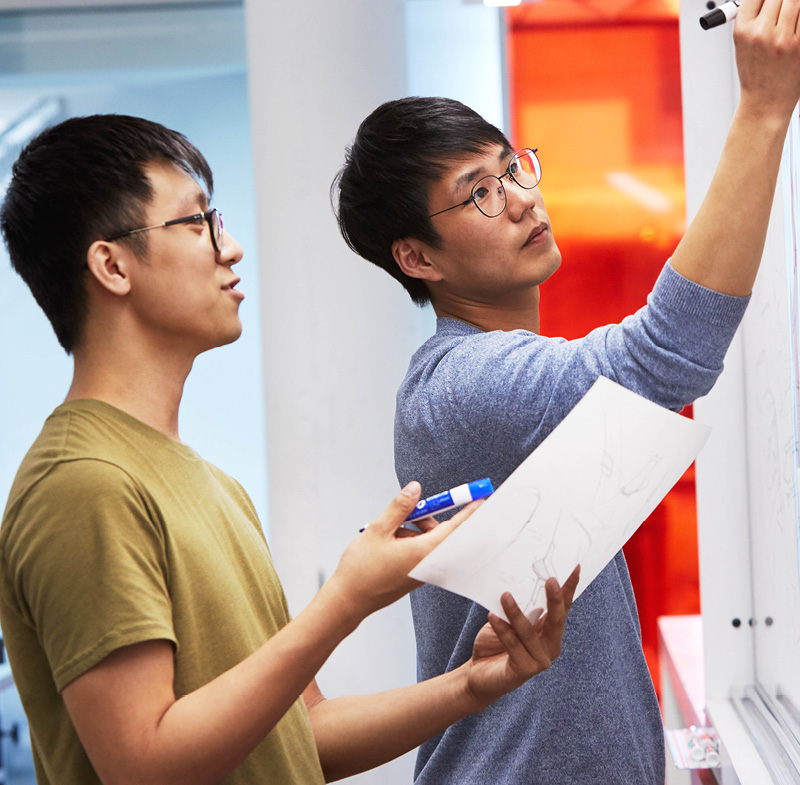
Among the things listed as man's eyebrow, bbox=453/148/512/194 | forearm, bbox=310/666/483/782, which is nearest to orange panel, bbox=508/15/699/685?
man's eyebrow, bbox=453/148/512/194

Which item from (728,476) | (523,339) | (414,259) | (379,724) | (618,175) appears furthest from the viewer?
(618,175)

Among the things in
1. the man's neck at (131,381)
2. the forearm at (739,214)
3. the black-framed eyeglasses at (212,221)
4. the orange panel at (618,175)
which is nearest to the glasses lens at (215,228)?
the black-framed eyeglasses at (212,221)

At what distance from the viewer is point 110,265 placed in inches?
33.2

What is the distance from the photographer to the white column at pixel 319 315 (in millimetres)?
1965

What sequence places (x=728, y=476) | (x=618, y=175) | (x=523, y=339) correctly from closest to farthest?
(x=523, y=339) < (x=728, y=476) < (x=618, y=175)

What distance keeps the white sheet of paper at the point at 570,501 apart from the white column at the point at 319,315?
1275mm

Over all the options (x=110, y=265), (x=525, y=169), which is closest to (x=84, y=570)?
(x=110, y=265)

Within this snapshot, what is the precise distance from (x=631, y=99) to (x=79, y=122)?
165cm

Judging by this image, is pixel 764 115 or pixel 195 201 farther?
pixel 195 201

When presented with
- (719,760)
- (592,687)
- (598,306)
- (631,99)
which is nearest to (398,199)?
(592,687)

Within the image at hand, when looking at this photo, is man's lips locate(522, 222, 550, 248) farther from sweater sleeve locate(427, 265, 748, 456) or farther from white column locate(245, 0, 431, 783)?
white column locate(245, 0, 431, 783)

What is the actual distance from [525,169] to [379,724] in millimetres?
668

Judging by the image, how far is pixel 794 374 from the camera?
1197mm

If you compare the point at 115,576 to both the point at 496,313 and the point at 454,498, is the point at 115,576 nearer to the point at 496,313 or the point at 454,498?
the point at 454,498
